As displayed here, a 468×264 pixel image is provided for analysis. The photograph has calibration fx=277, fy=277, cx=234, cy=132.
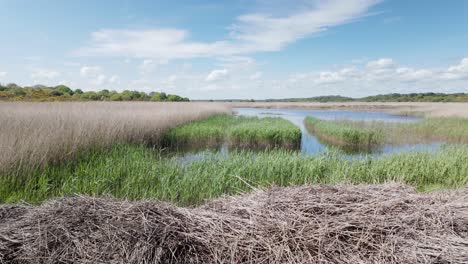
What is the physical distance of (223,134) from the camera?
13438 millimetres

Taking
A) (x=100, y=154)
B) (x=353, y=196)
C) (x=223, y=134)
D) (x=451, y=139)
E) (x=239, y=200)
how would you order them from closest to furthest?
(x=353, y=196), (x=239, y=200), (x=100, y=154), (x=223, y=134), (x=451, y=139)

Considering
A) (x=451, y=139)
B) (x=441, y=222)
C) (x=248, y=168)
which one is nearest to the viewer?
(x=441, y=222)

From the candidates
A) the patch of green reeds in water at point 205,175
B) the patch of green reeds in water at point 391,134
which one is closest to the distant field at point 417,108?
the patch of green reeds in water at point 391,134

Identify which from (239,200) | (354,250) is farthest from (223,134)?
(354,250)

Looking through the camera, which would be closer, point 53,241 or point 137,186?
point 53,241

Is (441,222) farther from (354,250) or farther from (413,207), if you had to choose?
(354,250)

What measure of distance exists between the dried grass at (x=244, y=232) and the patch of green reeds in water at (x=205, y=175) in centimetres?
168

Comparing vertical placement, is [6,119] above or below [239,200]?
above

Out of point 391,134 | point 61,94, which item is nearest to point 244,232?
point 391,134

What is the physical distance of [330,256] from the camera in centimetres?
192

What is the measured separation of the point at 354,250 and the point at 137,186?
3923 mm

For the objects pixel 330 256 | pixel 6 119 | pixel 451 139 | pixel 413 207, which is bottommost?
pixel 451 139

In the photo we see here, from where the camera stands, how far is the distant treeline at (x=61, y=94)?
23961 mm

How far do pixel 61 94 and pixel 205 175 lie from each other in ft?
109
